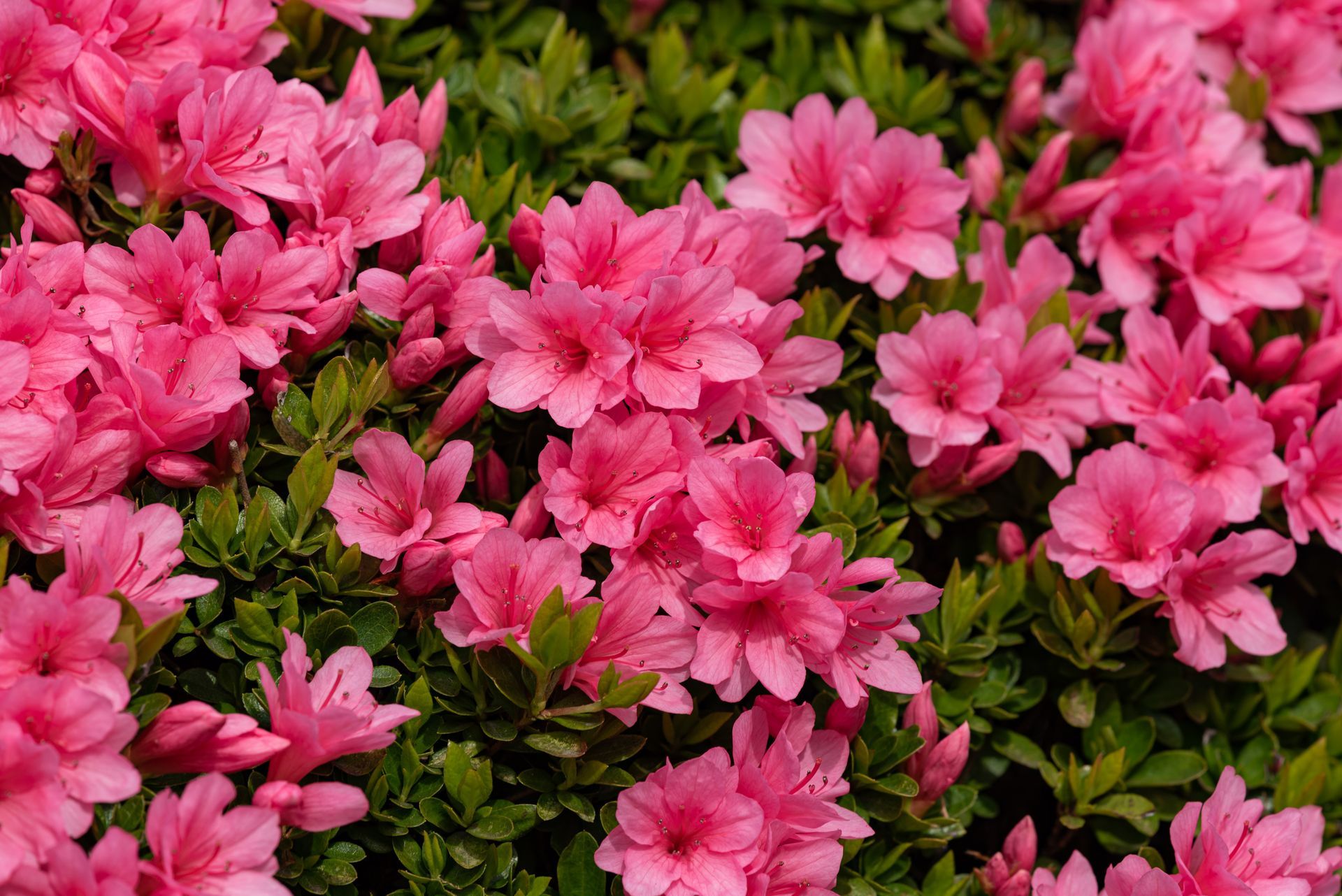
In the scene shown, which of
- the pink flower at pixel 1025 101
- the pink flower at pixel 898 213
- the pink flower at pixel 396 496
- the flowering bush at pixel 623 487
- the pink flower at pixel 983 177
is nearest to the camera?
the flowering bush at pixel 623 487

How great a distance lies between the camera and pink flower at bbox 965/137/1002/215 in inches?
118

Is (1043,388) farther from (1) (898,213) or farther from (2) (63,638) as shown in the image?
(2) (63,638)

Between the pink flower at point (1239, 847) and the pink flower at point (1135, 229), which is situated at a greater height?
→ the pink flower at point (1135, 229)

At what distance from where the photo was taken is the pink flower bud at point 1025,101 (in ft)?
10.3

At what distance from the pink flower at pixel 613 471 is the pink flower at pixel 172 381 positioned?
0.53 metres

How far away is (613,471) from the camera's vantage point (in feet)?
7.01

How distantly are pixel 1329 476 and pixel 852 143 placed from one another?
122cm

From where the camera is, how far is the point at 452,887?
6.63 feet

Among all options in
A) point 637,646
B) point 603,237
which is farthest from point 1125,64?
point 637,646

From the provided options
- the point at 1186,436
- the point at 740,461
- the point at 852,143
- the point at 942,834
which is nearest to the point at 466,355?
the point at 740,461

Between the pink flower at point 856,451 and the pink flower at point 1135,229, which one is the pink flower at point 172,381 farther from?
the pink flower at point 1135,229

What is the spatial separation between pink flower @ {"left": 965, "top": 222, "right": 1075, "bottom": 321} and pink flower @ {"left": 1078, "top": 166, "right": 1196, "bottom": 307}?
0.48 feet

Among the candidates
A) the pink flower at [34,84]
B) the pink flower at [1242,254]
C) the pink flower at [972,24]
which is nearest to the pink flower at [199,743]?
the pink flower at [34,84]

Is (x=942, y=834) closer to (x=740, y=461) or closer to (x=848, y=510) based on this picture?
(x=848, y=510)
